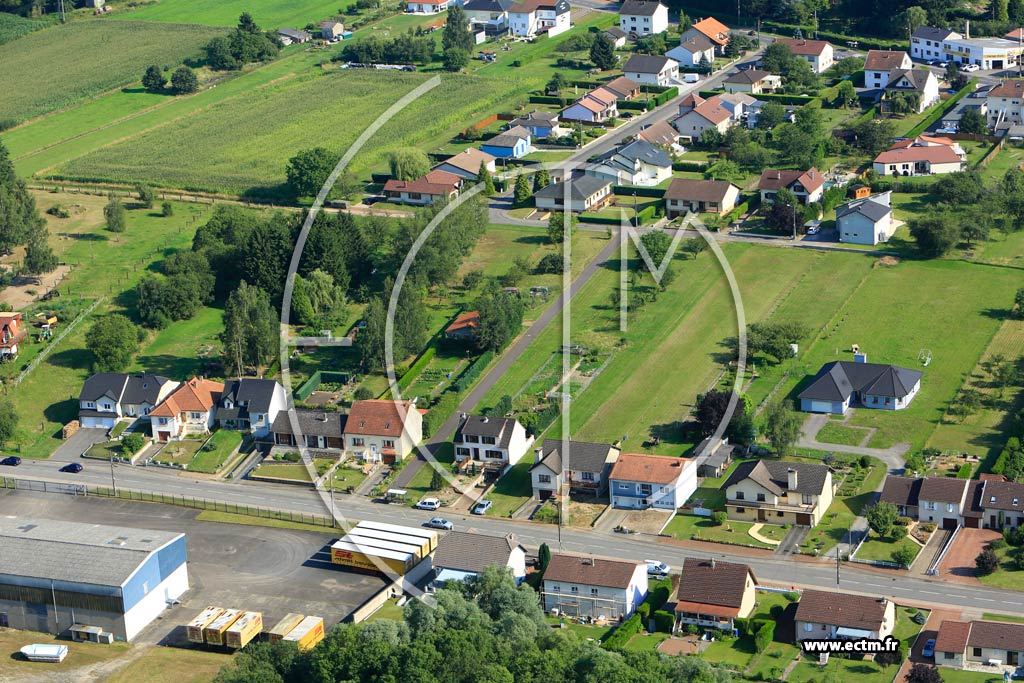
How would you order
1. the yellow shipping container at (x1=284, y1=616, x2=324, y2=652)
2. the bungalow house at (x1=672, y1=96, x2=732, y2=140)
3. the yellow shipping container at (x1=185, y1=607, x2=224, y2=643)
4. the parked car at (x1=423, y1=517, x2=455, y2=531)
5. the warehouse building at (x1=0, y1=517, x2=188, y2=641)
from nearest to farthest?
1. the yellow shipping container at (x1=284, y1=616, x2=324, y2=652)
2. the yellow shipping container at (x1=185, y1=607, x2=224, y2=643)
3. the warehouse building at (x1=0, y1=517, x2=188, y2=641)
4. the parked car at (x1=423, y1=517, x2=455, y2=531)
5. the bungalow house at (x1=672, y1=96, x2=732, y2=140)

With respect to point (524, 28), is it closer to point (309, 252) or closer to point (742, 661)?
point (309, 252)

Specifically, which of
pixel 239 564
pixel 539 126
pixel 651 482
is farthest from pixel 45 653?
pixel 539 126

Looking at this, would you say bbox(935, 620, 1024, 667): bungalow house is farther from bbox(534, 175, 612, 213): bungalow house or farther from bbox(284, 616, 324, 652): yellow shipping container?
bbox(534, 175, 612, 213): bungalow house

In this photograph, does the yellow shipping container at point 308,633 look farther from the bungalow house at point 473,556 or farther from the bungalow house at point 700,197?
the bungalow house at point 700,197

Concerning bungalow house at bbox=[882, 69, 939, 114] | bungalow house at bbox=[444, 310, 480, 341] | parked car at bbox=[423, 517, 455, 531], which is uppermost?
bungalow house at bbox=[882, 69, 939, 114]

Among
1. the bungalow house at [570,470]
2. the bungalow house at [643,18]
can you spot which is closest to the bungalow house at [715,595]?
the bungalow house at [570,470]

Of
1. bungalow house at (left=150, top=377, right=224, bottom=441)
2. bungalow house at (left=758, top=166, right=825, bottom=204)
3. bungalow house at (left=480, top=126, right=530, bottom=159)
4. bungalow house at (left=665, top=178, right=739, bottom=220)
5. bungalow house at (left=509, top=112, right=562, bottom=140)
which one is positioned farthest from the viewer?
bungalow house at (left=509, top=112, right=562, bottom=140)

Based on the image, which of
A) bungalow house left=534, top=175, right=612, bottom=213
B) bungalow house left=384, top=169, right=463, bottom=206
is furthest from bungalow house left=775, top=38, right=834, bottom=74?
bungalow house left=384, top=169, right=463, bottom=206
